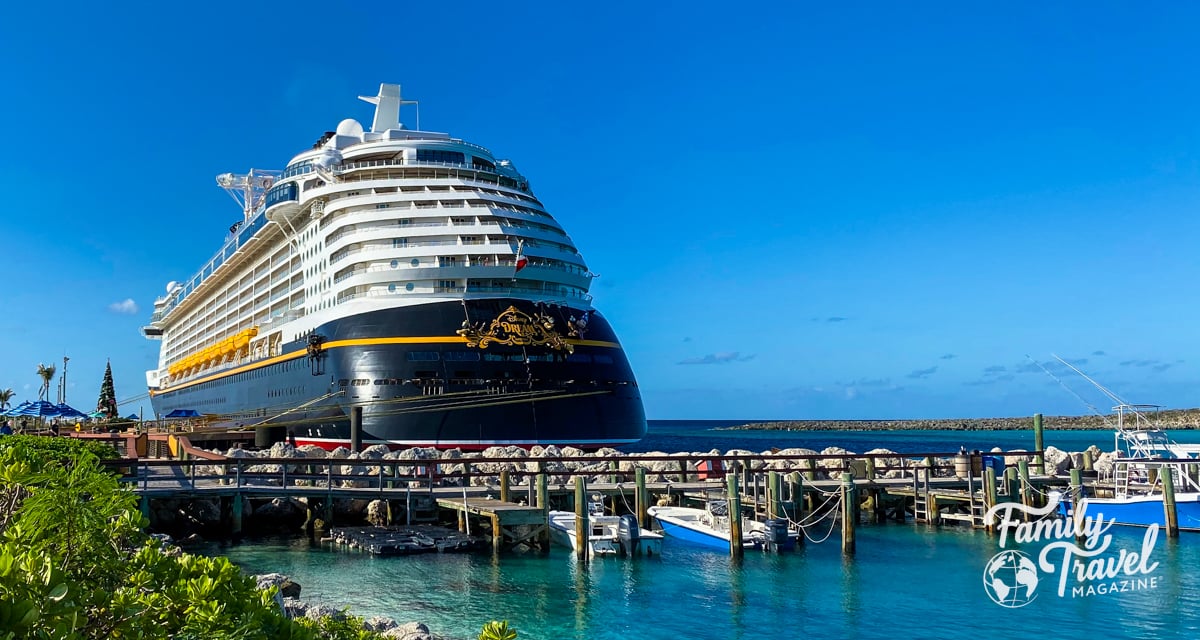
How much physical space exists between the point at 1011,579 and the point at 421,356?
22.6 m

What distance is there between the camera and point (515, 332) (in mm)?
35938

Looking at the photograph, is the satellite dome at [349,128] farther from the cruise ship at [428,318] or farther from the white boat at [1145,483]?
the white boat at [1145,483]

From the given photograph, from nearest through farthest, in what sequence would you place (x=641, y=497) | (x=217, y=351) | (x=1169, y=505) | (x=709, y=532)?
(x=709, y=532)
(x=1169, y=505)
(x=641, y=497)
(x=217, y=351)

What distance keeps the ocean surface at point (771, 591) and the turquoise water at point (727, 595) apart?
Answer: 0.12 feet

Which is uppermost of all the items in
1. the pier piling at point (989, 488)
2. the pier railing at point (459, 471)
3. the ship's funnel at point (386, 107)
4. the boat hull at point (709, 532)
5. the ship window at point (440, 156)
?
the ship's funnel at point (386, 107)

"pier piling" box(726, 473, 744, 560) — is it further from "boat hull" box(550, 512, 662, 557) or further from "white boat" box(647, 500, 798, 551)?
"boat hull" box(550, 512, 662, 557)

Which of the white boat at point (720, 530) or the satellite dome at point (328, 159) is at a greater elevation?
the satellite dome at point (328, 159)

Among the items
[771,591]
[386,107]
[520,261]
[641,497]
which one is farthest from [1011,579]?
[386,107]

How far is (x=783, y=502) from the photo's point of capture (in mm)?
24375

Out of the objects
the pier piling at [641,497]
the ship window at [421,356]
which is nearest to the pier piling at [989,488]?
the pier piling at [641,497]

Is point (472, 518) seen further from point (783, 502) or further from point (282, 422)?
point (282, 422)

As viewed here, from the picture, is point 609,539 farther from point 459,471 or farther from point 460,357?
point 460,357

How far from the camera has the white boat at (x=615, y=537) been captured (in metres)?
20.9

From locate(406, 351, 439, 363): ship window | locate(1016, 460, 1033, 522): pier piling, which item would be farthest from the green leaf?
locate(406, 351, 439, 363): ship window
